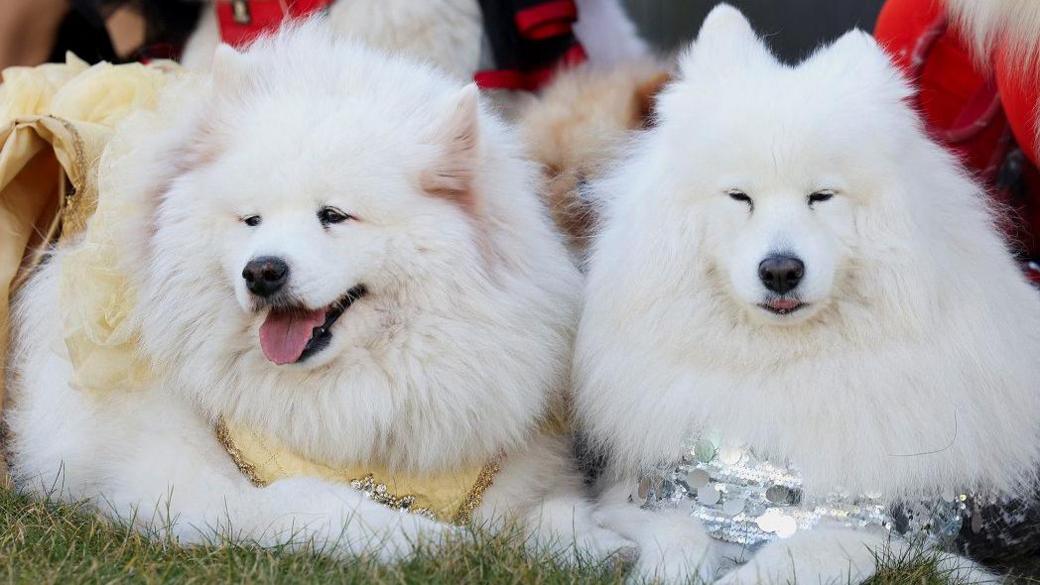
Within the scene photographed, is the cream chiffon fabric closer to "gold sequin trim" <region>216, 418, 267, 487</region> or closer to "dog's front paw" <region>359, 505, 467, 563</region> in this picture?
"gold sequin trim" <region>216, 418, 267, 487</region>

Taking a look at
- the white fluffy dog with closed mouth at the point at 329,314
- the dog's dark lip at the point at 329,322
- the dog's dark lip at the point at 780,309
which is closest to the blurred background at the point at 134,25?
the white fluffy dog with closed mouth at the point at 329,314

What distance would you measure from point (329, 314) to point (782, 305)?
0.97 meters

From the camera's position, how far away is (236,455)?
8.89 ft

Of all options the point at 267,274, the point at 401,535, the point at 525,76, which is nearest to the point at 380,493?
the point at 401,535

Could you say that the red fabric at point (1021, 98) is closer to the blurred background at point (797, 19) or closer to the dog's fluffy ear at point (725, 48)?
the dog's fluffy ear at point (725, 48)

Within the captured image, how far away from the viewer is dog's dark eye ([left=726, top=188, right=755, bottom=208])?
2469 millimetres

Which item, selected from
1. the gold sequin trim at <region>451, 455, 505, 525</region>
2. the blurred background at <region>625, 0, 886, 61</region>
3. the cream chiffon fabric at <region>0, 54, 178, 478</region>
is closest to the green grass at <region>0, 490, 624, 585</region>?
the gold sequin trim at <region>451, 455, 505, 525</region>

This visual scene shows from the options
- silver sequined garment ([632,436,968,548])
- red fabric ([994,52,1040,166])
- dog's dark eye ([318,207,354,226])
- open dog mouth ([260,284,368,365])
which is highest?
red fabric ([994,52,1040,166])

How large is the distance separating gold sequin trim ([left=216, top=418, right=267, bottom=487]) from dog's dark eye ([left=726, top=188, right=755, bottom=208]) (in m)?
1.23

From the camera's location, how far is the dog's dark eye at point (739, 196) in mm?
2469

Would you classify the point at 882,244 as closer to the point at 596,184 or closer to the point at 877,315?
the point at 877,315

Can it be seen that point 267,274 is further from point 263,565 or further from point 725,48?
point 725,48

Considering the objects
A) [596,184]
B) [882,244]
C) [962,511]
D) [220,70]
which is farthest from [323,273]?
[962,511]

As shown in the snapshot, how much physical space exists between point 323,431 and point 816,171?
3.95 feet
